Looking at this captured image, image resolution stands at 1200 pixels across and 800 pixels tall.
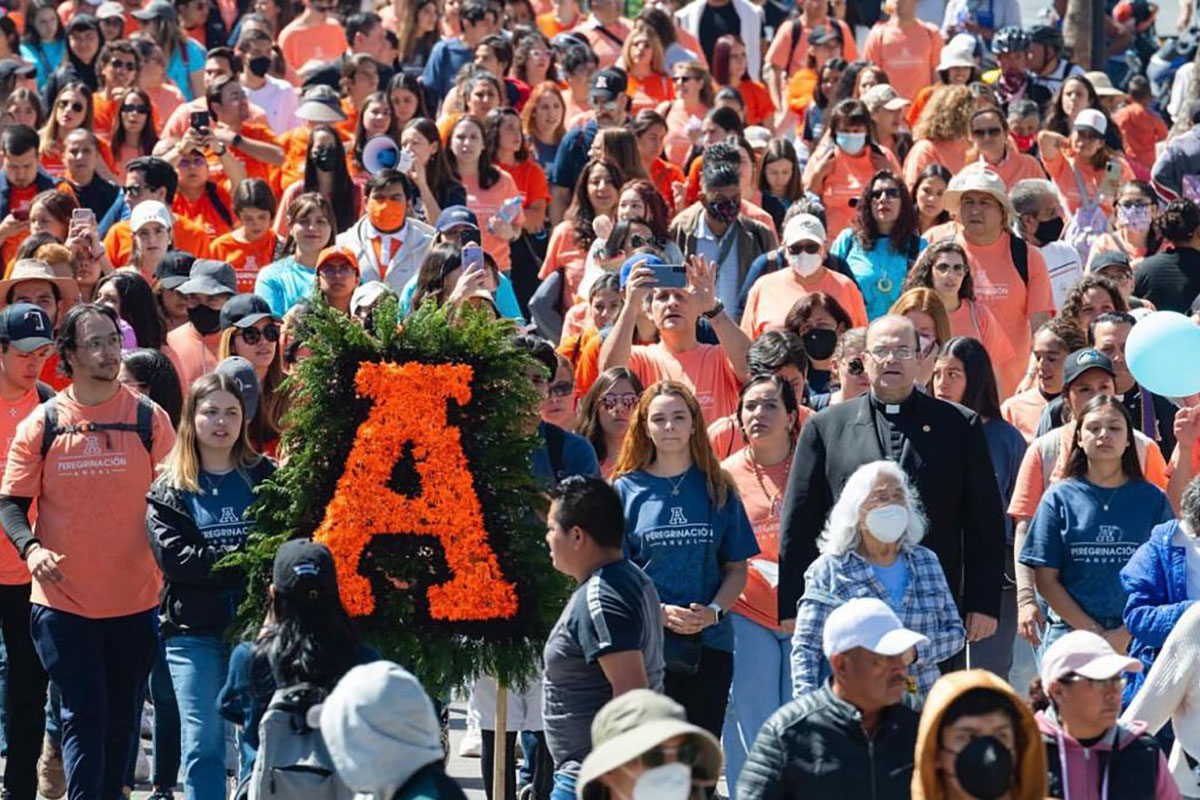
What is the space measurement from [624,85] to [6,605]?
751cm

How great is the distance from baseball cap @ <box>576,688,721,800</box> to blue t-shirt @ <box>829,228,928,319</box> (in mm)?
7039

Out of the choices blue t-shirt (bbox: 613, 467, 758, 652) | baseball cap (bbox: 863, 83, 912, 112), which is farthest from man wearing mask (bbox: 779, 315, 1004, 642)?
baseball cap (bbox: 863, 83, 912, 112)

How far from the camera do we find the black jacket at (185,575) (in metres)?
9.48

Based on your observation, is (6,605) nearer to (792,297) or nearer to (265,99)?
(792,297)

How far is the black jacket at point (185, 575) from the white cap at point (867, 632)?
326 cm

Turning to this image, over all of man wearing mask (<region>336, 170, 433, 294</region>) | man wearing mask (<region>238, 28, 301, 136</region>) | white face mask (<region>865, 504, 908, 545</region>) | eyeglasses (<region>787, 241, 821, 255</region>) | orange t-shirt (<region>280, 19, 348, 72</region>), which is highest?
orange t-shirt (<region>280, 19, 348, 72</region>)

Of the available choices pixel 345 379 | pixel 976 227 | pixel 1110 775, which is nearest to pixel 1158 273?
pixel 976 227

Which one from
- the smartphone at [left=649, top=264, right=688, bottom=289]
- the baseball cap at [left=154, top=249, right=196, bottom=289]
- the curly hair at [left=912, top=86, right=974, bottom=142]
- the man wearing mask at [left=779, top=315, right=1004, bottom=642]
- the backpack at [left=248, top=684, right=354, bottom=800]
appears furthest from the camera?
the curly hair at [left=912, top=86, right=974, bottom=142]

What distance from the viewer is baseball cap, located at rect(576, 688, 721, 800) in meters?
6.18

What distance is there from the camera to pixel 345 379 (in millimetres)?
8859

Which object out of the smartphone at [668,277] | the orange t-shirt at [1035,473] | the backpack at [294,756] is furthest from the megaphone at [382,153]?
the backpack at [294,756]

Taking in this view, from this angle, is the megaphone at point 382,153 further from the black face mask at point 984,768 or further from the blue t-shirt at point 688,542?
the black face mask at point 984,768

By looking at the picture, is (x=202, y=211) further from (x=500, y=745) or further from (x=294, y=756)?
(x=294, y=756)

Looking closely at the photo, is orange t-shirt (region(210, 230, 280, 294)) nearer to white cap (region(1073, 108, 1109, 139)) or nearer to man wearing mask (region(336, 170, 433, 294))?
man wearing mask (region(336, 170, 433, 294))
